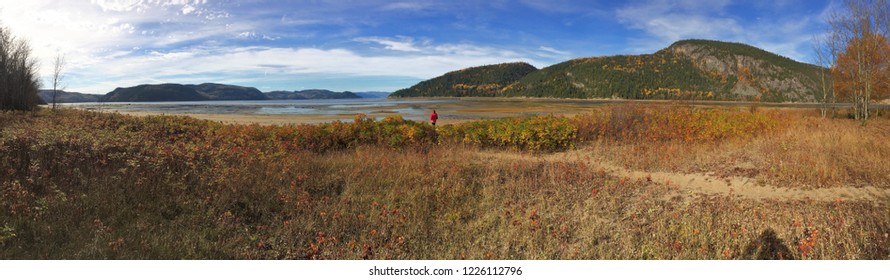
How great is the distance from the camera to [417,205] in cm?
739

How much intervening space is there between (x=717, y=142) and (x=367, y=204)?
1274 cm

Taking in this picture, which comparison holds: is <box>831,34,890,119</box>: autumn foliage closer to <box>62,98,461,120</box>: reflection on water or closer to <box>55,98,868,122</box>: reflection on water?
<box>55,98,868,122</box>: reflection on water

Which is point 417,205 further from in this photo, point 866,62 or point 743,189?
point 866,62

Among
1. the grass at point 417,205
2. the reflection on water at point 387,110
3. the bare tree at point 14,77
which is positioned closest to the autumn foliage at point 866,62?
the reflection on water at point 387,110

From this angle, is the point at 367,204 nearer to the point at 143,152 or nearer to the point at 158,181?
the point at 158,181

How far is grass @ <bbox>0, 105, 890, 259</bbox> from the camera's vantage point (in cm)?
539

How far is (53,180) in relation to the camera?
23.6ft

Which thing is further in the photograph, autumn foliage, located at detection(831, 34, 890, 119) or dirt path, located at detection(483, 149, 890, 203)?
autumn foliage, located at detection(831, 34, 890, 119)

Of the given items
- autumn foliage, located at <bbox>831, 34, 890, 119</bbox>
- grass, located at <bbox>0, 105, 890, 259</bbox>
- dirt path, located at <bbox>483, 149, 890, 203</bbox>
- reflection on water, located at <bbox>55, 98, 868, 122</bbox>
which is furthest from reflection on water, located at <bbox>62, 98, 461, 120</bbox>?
dirt path, located at <bbox>483, 149, 890, 203</bbox>

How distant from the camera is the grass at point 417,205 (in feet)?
17.7

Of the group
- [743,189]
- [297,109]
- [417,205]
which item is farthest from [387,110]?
[743,189]

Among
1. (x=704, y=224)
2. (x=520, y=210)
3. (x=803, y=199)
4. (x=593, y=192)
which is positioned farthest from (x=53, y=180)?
(x=803, y=199)

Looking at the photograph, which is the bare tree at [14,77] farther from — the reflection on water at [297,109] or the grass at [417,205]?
the grass at [417,205]

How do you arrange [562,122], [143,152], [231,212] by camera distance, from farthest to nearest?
[562,122], [143,152], [231,212]
